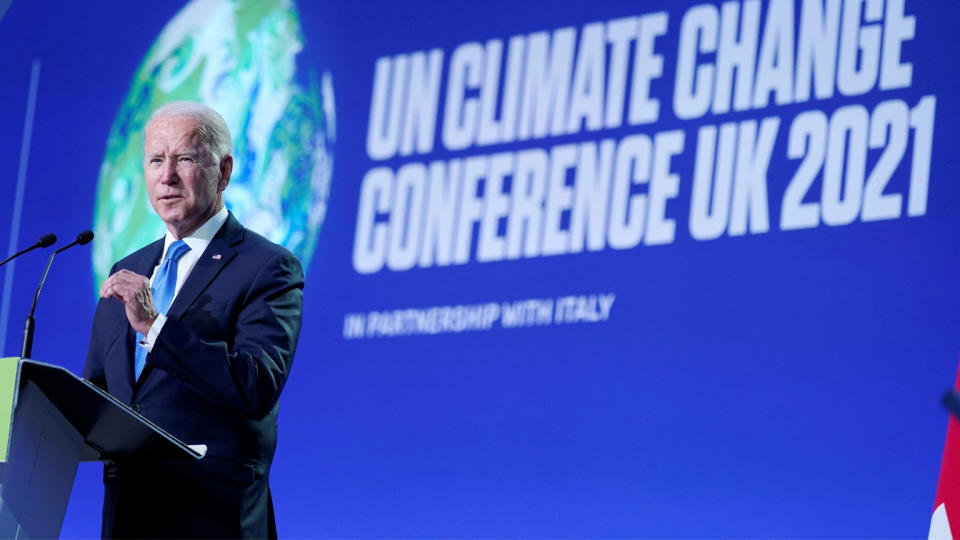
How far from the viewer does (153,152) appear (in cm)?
235

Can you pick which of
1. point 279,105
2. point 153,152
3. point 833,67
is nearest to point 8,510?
point 153,152

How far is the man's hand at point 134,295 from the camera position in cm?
205

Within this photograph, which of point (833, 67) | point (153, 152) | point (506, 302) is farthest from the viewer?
point (506, 302)

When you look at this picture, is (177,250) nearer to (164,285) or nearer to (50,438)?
A: (164,285)

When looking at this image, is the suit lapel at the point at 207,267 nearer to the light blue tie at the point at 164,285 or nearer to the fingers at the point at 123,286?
the light blue tie at the point at 164,285

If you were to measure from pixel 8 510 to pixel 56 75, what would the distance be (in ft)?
13.2

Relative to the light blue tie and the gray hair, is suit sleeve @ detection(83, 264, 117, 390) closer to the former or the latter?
the light blue tie

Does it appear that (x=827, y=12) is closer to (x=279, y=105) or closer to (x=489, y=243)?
(x=489, y=243)

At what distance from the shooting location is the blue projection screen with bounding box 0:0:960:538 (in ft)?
12.1

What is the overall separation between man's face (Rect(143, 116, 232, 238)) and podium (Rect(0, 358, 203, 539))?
39 centimetres

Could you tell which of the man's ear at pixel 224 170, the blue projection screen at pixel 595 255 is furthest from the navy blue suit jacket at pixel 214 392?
the blue projection screen at pixel 595 255

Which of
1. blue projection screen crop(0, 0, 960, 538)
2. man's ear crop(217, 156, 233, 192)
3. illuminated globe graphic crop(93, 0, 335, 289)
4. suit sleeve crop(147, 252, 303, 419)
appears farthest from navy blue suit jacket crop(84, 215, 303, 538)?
illuminated globe graphic crop(93, 0, 335, 289)

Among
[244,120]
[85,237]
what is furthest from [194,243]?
[244,120]

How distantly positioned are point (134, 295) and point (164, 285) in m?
0.28
